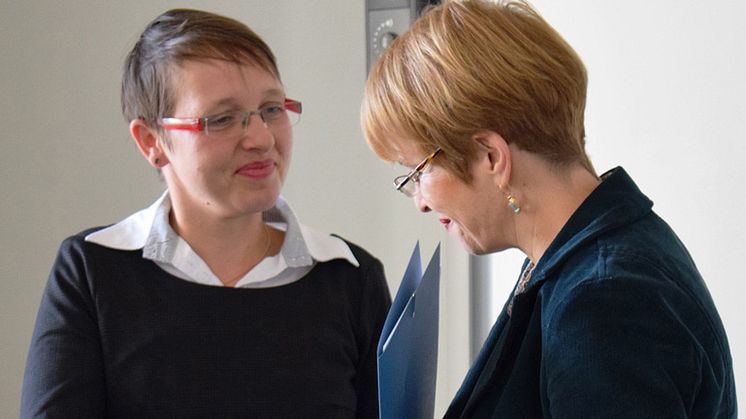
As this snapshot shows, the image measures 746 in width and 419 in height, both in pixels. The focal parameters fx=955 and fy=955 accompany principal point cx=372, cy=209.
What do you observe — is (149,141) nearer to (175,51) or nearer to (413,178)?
(175,51)

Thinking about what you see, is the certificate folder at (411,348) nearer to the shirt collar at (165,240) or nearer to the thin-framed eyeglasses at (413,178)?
the thin-framed eyeglasses at (413,178)

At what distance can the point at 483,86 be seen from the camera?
99 cm

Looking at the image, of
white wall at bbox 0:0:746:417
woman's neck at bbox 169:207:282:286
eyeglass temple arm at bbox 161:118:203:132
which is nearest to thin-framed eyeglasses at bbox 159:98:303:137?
eyeglass temple arm at bbox 161:118:203:132

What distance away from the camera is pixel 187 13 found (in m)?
1.50

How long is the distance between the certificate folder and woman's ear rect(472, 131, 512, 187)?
18 cm

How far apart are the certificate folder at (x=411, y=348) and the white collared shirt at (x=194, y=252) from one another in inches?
12.6

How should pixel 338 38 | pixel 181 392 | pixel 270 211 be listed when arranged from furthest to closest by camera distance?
pixel 338 38 → pixel 270 211 → pixel 181 392

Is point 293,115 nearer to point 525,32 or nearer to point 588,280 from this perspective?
point 525,32

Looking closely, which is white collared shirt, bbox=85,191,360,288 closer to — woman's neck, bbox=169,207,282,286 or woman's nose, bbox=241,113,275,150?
woman's neck, bbox=169,207,282,286

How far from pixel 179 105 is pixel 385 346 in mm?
597

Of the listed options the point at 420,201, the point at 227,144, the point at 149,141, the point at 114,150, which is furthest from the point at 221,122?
the point at 114,150

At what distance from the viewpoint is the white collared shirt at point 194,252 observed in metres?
1.50

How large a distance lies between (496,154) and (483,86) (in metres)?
0.07

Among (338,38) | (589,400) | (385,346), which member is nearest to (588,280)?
(589,400)
